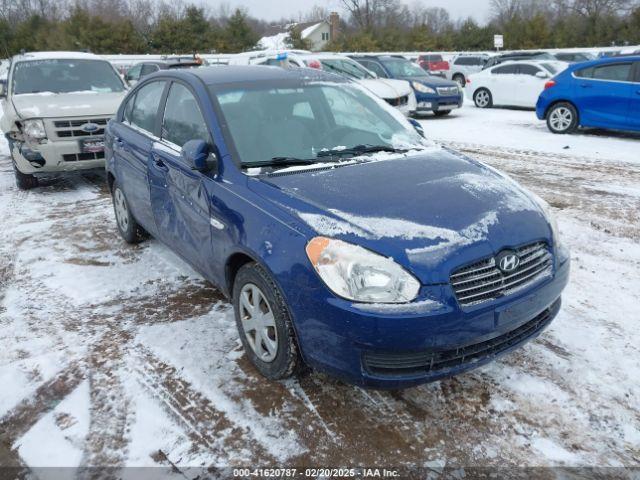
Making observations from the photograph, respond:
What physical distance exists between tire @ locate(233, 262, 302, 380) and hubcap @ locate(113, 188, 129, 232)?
2523 millimetres

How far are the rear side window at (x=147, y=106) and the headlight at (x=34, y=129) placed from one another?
278 cm

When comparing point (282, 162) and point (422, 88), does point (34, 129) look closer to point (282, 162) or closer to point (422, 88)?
point (282, 162)

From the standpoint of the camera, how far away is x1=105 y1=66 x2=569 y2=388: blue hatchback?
2.44m

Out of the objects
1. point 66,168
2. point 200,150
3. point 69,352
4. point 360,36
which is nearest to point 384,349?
point 200,150

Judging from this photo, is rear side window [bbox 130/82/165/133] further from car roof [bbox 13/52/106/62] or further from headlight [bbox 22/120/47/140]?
car roof [bbox 13/52/106/62]

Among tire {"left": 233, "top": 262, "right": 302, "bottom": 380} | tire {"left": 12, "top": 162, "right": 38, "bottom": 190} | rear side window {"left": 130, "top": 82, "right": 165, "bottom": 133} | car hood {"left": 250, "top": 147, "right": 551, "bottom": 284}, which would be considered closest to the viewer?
car hood {"left": 250, "top": 147, "right": 551, "bottom": 284}

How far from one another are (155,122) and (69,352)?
1940 millimetres

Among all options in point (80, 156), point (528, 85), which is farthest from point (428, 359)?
point (528, 85)

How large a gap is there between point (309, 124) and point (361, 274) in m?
1.59

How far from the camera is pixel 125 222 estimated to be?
17.4 feet

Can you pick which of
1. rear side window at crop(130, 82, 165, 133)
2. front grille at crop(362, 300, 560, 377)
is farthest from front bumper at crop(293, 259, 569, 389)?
rear side window at crop(130, 82, 165, 133)

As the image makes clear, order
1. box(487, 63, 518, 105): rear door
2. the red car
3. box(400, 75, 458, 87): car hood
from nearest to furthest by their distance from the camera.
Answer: box(400, 75, 458, 87): car hood < box(487, 63, 518, 105): rear door < the red car

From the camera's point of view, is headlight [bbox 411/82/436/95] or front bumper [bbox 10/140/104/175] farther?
headlight [bbox 411/82/436/95]

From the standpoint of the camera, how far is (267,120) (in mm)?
3525
